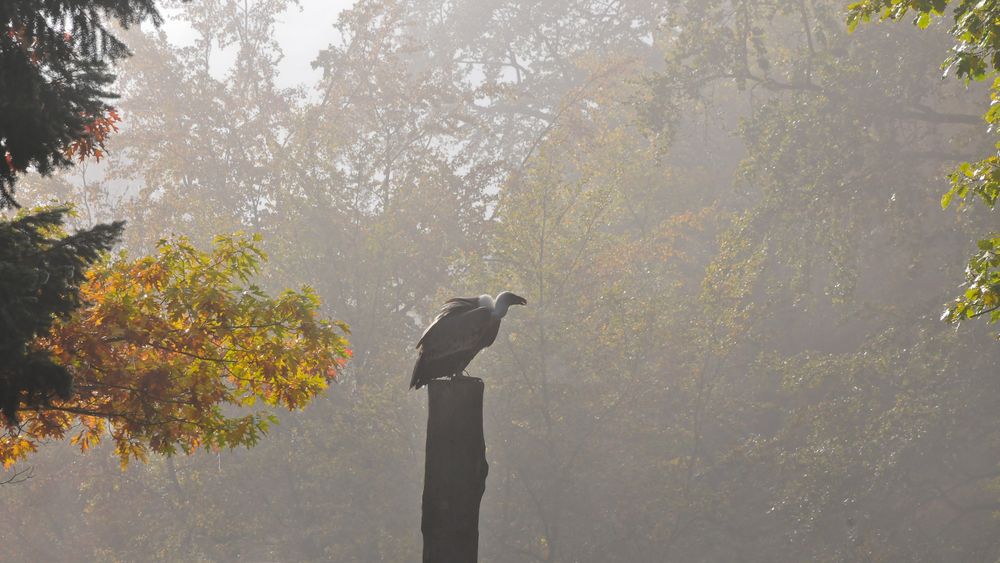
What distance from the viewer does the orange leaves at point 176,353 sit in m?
7.51

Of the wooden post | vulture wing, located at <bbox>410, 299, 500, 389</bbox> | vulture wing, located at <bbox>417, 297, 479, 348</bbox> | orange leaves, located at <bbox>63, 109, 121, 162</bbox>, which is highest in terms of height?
orange leaves, located at <bbox>63, 109, 121, 162</bbox>

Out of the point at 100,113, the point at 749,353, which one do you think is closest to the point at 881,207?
the point at 749,353

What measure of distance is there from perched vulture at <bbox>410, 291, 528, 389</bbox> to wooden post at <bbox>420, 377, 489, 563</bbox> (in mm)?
701

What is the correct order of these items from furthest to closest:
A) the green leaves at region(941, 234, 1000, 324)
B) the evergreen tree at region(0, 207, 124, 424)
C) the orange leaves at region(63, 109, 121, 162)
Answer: the green leaves at region(941, 234, 1000, 324)
the orange leaves at region(63, 109, 121, 162)
the evergreen tree at region(0, 207, 124, 424)

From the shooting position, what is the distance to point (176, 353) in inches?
327

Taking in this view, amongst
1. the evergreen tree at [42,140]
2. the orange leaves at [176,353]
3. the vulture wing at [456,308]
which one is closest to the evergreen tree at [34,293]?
the evergreen tree at [42,140]

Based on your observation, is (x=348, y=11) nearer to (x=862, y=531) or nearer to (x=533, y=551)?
(x=533, y=551)

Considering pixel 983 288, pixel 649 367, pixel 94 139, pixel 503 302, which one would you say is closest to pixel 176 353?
pixel 94 139

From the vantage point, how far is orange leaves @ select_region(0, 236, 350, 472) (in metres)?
7.51

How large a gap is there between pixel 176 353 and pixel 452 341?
117 inches

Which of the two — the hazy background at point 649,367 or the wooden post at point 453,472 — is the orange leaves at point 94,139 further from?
the hazy background at point 649,367

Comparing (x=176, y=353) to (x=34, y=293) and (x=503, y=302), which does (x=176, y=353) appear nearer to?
(x=503, y=302)

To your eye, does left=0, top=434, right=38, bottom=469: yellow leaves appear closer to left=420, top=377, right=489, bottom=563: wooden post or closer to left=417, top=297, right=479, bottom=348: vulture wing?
left=417, top=297, right=479, bottom=348: vulture wing

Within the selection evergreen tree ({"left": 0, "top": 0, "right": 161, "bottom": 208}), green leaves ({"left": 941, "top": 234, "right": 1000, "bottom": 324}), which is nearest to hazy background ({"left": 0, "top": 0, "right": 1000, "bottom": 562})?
green leaves ({"left": 941, "top": 234, "right": 1000, "bottom": 324})
